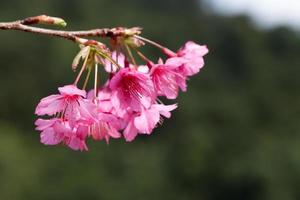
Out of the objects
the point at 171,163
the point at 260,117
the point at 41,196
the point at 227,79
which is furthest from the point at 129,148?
the point at 227,79

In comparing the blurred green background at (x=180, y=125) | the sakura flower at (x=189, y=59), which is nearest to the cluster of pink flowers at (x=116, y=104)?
the sakura flower at (x=189, y=59)

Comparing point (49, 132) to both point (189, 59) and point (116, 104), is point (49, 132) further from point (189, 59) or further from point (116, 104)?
point (189, 59)

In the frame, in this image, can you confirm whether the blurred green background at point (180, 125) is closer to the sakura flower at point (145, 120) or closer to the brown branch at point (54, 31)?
the sakura flower at point (145, 120)

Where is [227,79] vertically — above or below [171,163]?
above

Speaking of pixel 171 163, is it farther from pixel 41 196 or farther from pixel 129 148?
pixel 41 196

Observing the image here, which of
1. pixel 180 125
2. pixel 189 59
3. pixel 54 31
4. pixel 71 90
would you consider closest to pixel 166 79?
pixel 189 59

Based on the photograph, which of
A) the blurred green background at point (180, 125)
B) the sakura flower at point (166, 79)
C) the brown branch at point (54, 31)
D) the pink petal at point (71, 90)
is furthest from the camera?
the blurred green background at point (180, 125)

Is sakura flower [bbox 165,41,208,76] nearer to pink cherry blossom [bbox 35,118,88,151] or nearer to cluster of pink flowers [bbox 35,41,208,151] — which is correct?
cluster of pink flowers [bbox 35,41,208,151]
